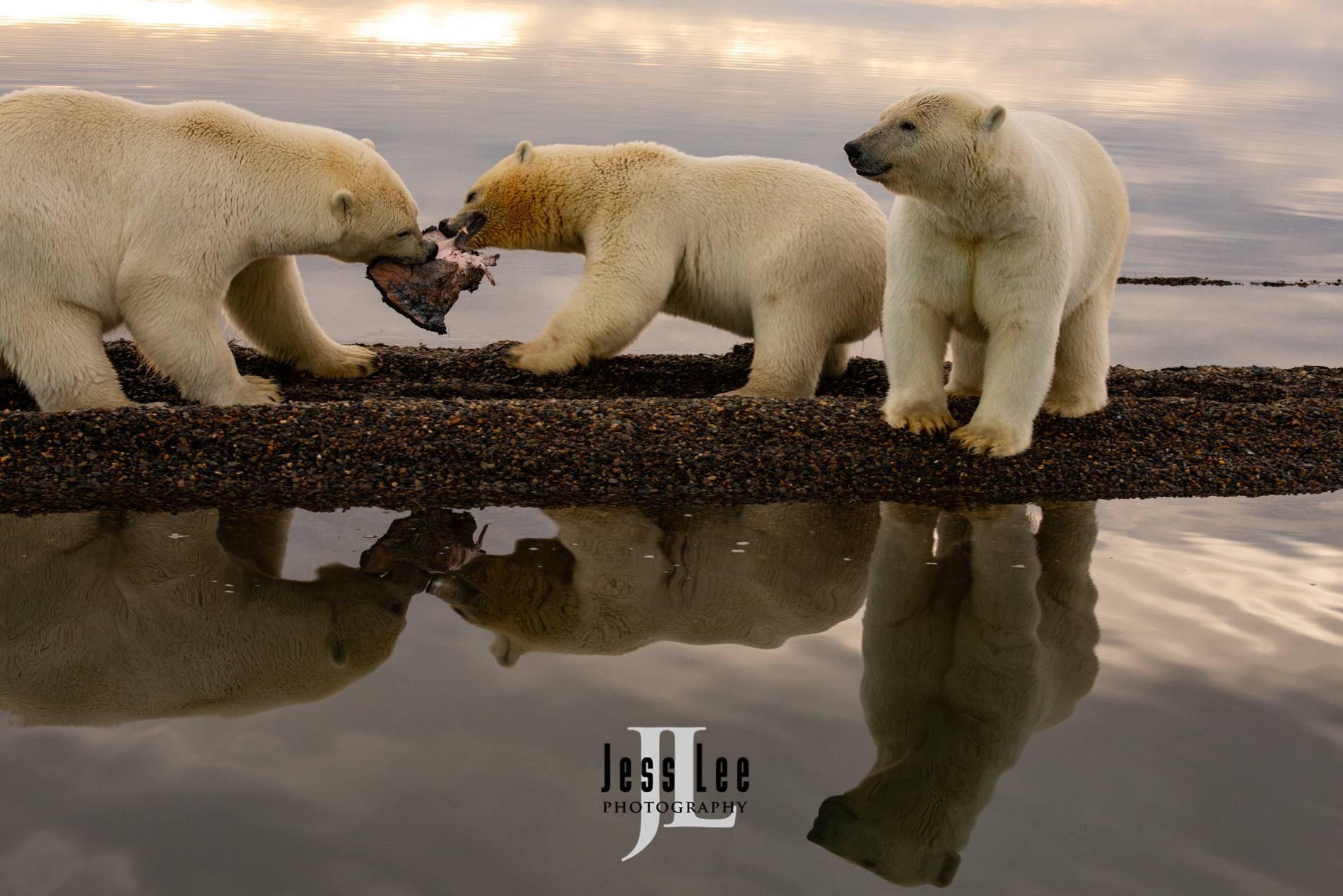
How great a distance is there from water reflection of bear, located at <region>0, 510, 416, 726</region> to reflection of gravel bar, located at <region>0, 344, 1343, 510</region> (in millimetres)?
364

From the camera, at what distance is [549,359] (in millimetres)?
6781

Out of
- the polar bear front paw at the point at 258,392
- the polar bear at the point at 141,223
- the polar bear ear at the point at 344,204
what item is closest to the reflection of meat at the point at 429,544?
the polar bear front paw at the point at 258,392

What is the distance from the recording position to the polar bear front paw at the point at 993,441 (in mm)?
5332

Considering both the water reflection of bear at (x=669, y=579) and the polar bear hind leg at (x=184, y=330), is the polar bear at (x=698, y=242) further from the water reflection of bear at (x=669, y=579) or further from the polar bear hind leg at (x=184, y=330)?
the water reflection of bear at (x=669, y=579)

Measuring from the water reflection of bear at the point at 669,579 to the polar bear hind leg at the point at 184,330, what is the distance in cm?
224

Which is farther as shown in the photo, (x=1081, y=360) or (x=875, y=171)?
(x=1081, y=360)

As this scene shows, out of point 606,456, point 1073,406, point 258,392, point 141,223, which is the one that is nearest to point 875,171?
point 606,456

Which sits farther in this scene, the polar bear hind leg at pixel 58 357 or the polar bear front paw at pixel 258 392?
the polar bear front paw at pixel 258 392

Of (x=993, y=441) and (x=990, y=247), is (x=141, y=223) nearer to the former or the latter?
(x=990, y=247)

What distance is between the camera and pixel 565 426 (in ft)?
17.9

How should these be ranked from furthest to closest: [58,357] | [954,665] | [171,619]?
[58,357] → [171,619] → [954,665]

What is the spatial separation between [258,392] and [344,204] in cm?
111

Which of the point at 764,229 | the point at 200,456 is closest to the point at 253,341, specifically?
the point at 200,456

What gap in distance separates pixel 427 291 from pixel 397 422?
147cm
